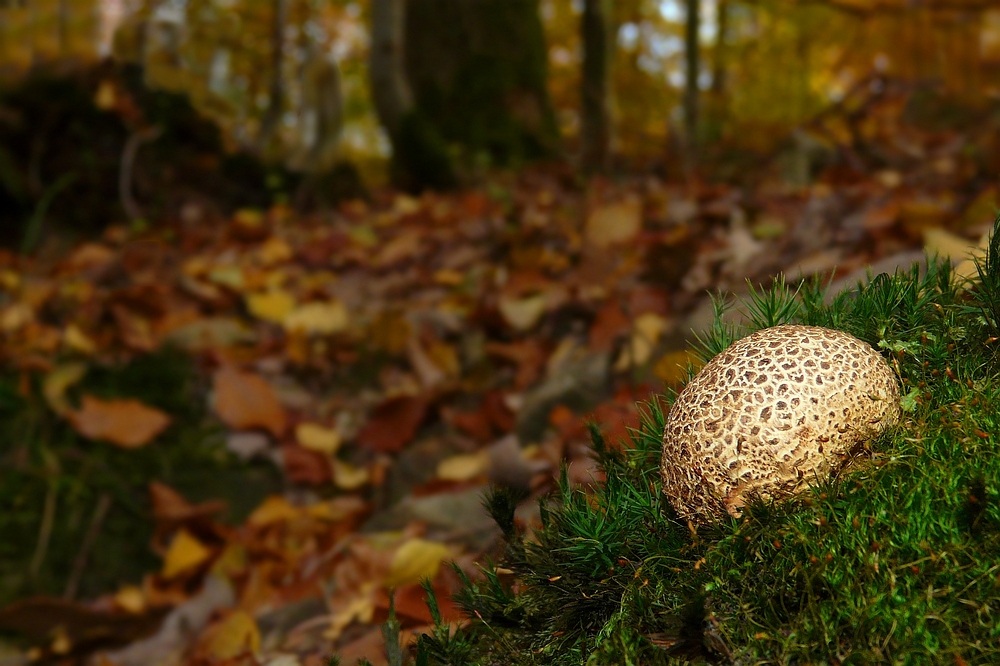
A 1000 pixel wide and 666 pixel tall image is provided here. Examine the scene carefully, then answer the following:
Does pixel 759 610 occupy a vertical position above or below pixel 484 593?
above

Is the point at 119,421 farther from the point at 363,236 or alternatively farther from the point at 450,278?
the point at 363,236

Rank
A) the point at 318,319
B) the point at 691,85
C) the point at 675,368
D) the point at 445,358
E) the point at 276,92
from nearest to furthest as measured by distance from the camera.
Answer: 1. the point at 675,368
2. the point at 445,358
3. the point at 318,319
4. the point at 691,85
5. the point at 276,92

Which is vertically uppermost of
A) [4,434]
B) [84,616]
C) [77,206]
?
[77,206]

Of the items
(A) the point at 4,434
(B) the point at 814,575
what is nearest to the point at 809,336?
(B) the point at 814,575

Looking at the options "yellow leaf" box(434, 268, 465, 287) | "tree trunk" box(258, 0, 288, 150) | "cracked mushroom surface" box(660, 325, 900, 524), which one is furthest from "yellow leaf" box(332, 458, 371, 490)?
"tree trunk" box(258, 0, 288, 150)

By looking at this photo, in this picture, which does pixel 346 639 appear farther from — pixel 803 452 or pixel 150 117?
pixel 150 117

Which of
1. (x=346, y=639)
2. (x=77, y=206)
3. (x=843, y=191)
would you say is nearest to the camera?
(x=346, y=639)

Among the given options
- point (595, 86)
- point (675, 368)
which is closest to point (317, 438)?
point (675, 368)
